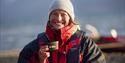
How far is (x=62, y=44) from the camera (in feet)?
13.7

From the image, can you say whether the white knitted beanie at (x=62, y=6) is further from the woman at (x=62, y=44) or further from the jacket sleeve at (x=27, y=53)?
the jacket sleeve at (x=27, y=53)

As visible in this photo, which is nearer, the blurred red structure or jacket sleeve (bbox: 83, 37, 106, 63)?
jacket sleeve (bbox: 83, 37, 106, 63)

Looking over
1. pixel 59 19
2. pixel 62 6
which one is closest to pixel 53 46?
pixel 59 19

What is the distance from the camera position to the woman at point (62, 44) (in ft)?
13.6

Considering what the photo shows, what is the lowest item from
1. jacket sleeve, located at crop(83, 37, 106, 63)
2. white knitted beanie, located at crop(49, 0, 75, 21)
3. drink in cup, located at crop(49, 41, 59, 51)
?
jacket sleeve, located at crop(83, 37, 106, 63)

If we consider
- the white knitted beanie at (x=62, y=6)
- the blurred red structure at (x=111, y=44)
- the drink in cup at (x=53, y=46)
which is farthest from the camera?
the blurred red structure at (x=111, y=44)

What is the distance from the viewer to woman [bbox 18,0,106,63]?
13.6 feet

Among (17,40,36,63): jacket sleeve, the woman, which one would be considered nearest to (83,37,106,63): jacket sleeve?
the woman

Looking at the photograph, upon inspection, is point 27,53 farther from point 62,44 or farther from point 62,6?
point 62,6

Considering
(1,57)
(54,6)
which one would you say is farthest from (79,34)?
(1,57)

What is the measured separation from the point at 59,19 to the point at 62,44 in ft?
0.68

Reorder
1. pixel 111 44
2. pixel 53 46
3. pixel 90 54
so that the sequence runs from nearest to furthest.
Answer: pixel 53 46, pixel 90 54, pixel 111 44

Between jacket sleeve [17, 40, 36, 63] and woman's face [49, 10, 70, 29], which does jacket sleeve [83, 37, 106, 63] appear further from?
jacket sleeve [17, 40, 36, 63]

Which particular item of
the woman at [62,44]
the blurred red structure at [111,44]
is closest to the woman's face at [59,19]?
the woman at [62,44]
